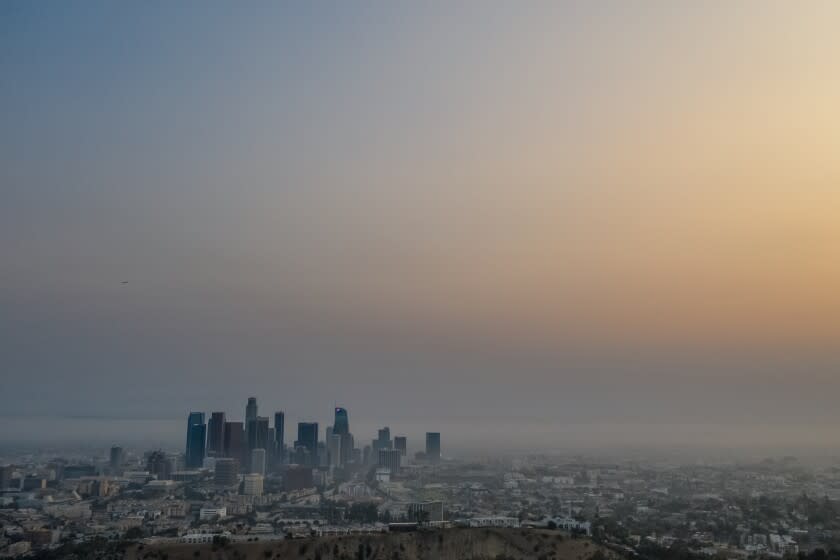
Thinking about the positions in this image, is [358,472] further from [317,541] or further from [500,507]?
[317,541]

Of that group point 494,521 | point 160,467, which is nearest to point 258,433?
point 160,467

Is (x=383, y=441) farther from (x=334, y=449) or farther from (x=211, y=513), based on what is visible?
(x=211, y=513)

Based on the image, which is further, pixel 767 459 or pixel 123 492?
pixel 767 459

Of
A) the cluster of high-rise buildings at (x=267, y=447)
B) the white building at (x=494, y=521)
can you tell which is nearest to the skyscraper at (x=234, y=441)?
the cluster of high-rise buildings at (x=267, y=447)

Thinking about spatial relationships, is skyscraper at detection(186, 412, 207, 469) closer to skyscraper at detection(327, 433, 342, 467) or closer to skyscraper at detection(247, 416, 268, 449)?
skyscraper at detection(247, 416, 268, 449)

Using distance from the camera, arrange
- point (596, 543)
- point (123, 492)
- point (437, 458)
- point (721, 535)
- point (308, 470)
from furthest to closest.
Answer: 1. point (437, 458)
2. point (308, 470)
3. point (123, 492)
4. point (721, 535)
5. point (596, 543)

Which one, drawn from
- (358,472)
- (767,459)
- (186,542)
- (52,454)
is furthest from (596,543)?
(52,454)

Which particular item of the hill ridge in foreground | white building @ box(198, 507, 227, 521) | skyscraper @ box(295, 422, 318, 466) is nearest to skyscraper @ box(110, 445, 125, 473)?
skyscraper @ box(295, 422, 318, 466)

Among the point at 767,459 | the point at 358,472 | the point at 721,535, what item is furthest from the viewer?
the point at 767,459
